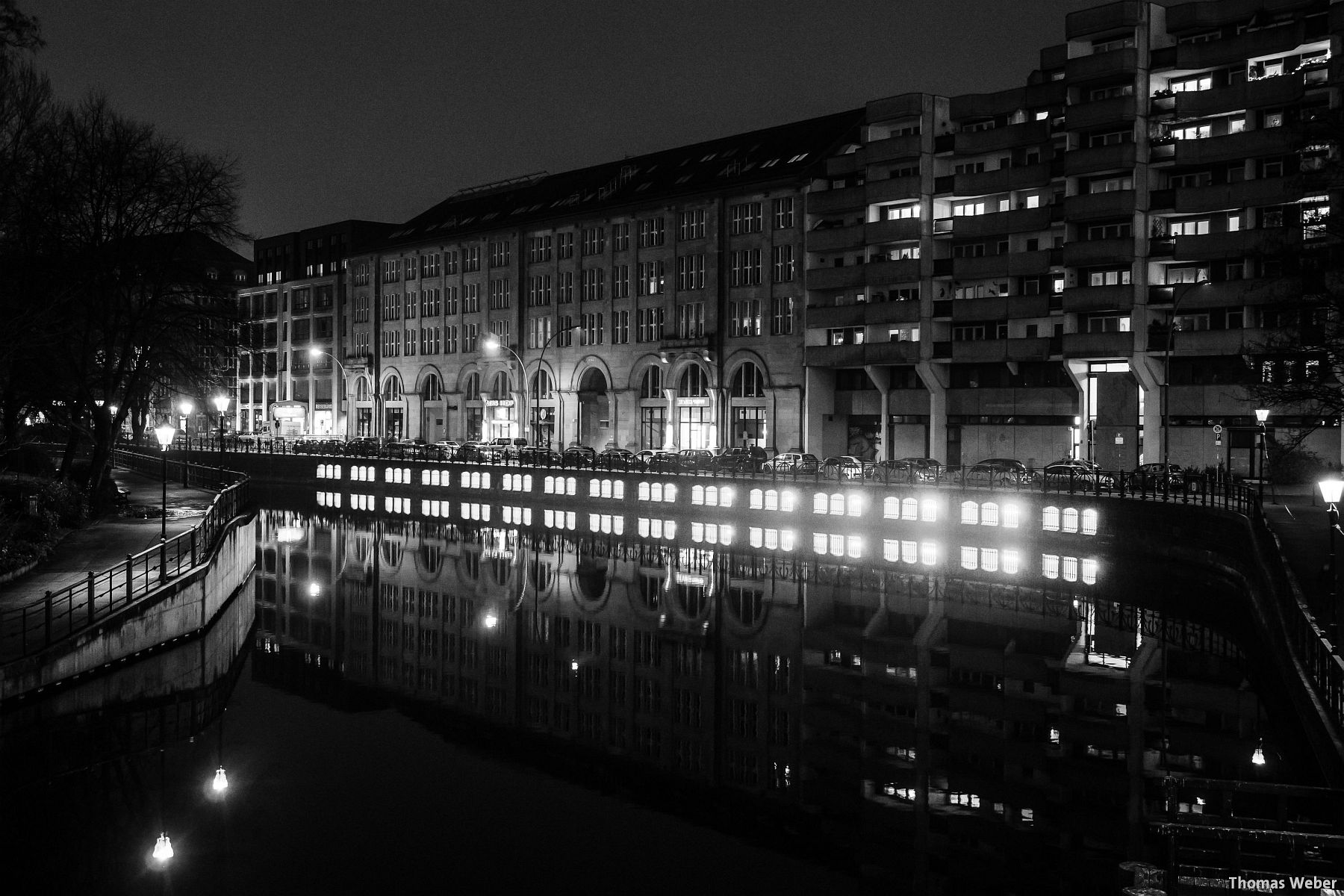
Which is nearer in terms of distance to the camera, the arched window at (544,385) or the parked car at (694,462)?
the parked car at (694,462)

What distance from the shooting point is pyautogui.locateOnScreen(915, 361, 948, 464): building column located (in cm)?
7181

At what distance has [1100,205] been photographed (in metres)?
63.0

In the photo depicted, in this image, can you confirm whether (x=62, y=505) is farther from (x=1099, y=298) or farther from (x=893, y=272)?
(x=893, y=272)

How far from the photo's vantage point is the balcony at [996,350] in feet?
219

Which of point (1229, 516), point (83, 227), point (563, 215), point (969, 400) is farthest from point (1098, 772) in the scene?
point (563, 215)

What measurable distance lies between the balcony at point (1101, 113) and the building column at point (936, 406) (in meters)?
15.5

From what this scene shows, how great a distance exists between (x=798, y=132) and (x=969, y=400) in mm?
24616

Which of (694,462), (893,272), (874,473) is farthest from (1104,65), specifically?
(694,462)

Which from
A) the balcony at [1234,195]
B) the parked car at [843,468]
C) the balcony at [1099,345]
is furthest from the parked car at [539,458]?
the balcony at [1234,195]

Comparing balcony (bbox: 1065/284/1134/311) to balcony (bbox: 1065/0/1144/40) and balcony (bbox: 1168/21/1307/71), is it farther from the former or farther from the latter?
balcony (bbox: 1065/0/1144/40)

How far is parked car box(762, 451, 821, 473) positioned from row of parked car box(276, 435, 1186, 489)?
41mm

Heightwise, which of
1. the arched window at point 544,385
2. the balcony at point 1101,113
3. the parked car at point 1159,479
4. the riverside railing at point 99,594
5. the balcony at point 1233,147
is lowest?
the riverside railing at point 99,594

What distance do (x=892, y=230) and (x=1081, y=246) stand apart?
12231 mm

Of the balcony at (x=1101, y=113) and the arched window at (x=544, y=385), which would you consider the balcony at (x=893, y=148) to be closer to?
the balcony at (x=1101, y=113)
